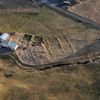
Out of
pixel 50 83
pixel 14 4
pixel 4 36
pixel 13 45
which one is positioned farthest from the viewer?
pixel 14 4

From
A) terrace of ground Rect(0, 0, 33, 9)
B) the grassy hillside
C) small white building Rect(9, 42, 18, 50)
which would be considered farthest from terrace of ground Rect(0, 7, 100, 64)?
the grassy hillside

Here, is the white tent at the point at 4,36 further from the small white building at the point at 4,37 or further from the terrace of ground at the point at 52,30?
the terrace of ground at the point at 52,30

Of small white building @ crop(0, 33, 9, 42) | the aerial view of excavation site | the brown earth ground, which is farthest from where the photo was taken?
the brown earth ground

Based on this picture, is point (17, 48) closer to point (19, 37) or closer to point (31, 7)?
point (19, 37)

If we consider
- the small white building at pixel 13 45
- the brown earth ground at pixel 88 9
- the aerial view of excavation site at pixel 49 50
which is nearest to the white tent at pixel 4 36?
the aerial view of excavation site at pixel 49 50

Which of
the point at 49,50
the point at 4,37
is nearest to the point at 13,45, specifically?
the point at 4,37

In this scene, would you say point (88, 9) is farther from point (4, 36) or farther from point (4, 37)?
point (4, 37)

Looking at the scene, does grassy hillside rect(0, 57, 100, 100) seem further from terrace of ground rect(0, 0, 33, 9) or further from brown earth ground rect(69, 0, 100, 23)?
terrace of ground rect(0, 0, 33, 9)

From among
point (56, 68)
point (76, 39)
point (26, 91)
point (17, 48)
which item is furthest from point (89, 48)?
point (26, 91)
